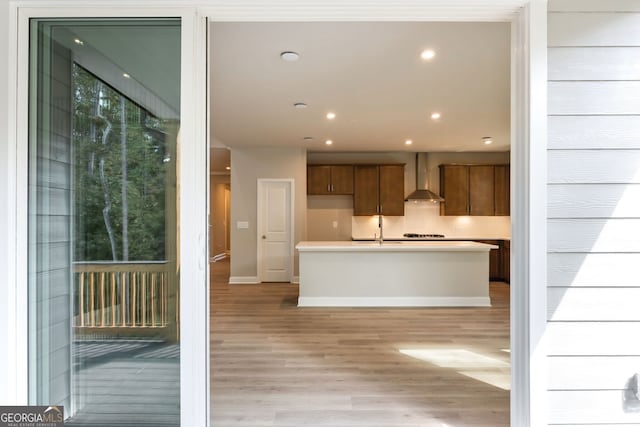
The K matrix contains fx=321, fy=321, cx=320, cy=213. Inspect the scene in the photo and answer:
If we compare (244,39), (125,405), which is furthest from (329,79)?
(125,405)

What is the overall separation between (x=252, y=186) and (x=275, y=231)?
3.22 ft

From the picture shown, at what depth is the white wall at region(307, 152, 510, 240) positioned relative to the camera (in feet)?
22.3

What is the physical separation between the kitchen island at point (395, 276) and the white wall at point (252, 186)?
1.75 meters

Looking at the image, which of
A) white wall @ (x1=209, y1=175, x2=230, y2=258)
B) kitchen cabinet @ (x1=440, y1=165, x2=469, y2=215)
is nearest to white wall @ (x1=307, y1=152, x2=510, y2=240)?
kitchen cabinet @ (x1=440, y1=165, x2=469, y2=215)

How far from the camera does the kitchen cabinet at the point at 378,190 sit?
6543mm

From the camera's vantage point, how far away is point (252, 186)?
624cm

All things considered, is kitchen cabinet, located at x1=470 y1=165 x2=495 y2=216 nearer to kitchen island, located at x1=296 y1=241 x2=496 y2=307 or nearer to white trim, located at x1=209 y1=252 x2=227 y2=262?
kitchen island, located at x1=296 y1=241 x2=496 y2=307

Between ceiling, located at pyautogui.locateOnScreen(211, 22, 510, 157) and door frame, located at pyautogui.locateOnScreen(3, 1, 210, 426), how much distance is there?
77 centimetres

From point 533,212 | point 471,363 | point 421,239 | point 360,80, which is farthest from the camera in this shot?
point 421,239

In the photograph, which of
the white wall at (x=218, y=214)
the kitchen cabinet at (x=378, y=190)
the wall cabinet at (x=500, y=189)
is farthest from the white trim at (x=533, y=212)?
the white wall at (x=218, y=214)

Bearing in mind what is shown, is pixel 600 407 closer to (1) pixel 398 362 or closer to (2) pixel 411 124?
(1) pixel 398 362

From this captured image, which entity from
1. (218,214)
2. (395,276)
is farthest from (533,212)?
(218,214)

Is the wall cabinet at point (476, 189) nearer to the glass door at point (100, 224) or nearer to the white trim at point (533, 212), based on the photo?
the white trim at point (533, 212)

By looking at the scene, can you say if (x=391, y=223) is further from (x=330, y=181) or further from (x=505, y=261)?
(x=505, y=261)
